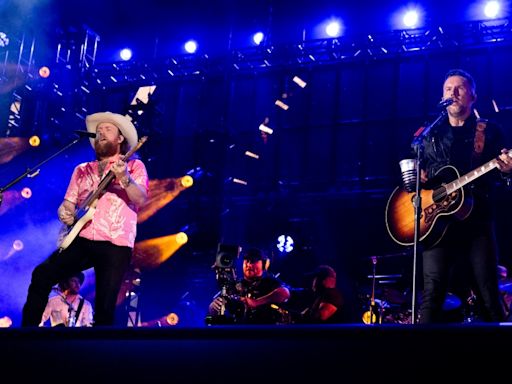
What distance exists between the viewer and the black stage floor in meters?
1.50

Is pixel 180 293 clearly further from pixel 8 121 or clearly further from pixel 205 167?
pixel 8 121

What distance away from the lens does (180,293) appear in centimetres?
1353

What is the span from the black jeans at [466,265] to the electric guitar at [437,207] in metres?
0.08

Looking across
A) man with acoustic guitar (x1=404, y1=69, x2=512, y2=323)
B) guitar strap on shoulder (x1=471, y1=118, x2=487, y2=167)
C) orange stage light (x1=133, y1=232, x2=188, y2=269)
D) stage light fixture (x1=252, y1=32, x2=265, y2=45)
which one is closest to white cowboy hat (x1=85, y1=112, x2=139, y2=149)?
man with acoustic guitar (x1=404, y1=69, x2=512, y2=323)

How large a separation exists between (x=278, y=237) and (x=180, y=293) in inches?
95.5

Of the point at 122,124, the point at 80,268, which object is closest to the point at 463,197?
the point at 122,124

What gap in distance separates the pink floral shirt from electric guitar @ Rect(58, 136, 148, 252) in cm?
3

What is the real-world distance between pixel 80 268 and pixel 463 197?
2.66m

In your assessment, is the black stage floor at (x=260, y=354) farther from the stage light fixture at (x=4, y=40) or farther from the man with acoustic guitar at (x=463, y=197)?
the stage light fixture at (x=4, y=40)

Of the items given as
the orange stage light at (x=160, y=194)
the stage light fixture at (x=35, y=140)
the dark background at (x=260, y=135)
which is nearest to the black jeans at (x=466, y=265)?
the dark background at (x=260, y=135)

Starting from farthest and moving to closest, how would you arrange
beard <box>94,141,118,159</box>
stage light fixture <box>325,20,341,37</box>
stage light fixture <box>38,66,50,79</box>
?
stage light fixture <box>325,20,341,37</box>, stage light fixture <box>38,66,50,79</box>, beard <box>94,141,118,159</box>

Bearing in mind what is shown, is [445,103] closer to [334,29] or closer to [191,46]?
[334,29]

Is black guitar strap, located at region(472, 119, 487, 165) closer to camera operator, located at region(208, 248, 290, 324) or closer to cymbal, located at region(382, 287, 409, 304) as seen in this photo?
camera operator, located at region(208, 248, 290, 324)

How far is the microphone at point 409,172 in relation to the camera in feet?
14.4
